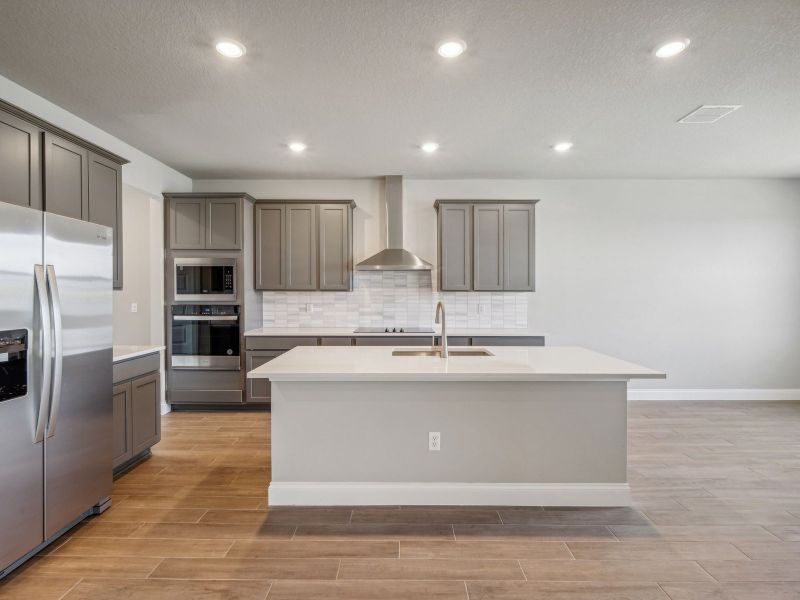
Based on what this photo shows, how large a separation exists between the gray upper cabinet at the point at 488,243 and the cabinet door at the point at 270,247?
70.2 inches

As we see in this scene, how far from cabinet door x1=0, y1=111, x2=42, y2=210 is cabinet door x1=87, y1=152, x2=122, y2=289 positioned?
404mm

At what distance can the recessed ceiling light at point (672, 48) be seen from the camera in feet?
7.70

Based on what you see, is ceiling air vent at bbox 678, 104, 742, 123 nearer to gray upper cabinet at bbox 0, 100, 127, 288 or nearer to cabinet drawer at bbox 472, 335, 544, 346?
cabinet drawer at bbox 472, 335, 544, 346

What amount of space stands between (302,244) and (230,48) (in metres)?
2.72

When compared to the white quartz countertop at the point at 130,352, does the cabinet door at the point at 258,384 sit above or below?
below

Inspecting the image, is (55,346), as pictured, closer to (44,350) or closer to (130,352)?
(44,350)

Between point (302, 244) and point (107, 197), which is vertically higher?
point (107, 197)

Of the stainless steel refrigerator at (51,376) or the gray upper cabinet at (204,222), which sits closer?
the stainless steel refrigerator at (51,376)

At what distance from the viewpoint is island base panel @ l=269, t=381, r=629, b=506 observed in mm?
2641

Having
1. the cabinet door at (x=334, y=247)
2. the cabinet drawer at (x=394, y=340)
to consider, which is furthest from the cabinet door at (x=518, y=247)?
the cabinet door at (x=334, y=247)

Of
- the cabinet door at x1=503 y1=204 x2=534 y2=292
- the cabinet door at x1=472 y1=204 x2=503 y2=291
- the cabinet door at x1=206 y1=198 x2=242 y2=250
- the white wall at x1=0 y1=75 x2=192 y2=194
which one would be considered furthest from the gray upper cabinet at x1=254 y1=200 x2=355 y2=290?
the cabinet door at x1=503 y1=204 x2=534 y2=292

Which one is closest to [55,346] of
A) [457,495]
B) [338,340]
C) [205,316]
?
[457,495]

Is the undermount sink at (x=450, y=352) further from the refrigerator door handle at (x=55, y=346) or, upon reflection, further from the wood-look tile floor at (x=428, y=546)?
the refrigerator door handle at (x=55, y=346)

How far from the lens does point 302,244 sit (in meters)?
5.02
